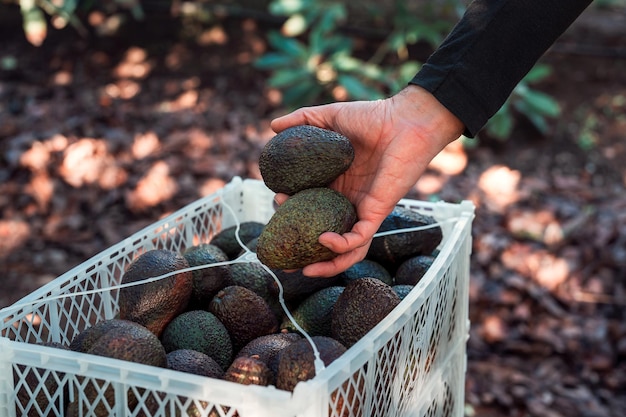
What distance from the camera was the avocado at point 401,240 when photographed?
191 cm

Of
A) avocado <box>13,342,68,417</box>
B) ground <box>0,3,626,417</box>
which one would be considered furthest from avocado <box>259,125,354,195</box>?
ground <box>0,3,626,417</box>

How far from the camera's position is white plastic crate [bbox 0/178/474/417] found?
1.15 meters

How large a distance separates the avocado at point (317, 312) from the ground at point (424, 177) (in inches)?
53.1

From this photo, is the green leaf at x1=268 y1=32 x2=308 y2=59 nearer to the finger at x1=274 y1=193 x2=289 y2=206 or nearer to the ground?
the ground

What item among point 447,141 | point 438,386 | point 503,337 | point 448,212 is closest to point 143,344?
point 438,386

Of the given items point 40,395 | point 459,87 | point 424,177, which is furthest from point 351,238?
point 424,177

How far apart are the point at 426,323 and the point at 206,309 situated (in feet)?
1.72

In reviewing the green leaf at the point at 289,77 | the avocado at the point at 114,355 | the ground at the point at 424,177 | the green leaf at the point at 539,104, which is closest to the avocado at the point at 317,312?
the avocado at the point at 114,355

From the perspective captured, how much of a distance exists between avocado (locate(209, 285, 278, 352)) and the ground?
1.44 metres

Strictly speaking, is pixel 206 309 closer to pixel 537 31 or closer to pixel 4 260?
pixel 537 31

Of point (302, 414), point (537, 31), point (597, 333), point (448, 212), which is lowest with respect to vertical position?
point (597, 333)

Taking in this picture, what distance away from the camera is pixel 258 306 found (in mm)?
1677

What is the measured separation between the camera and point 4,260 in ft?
11.1

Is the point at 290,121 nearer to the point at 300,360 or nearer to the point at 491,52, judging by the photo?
the point at 491,52
